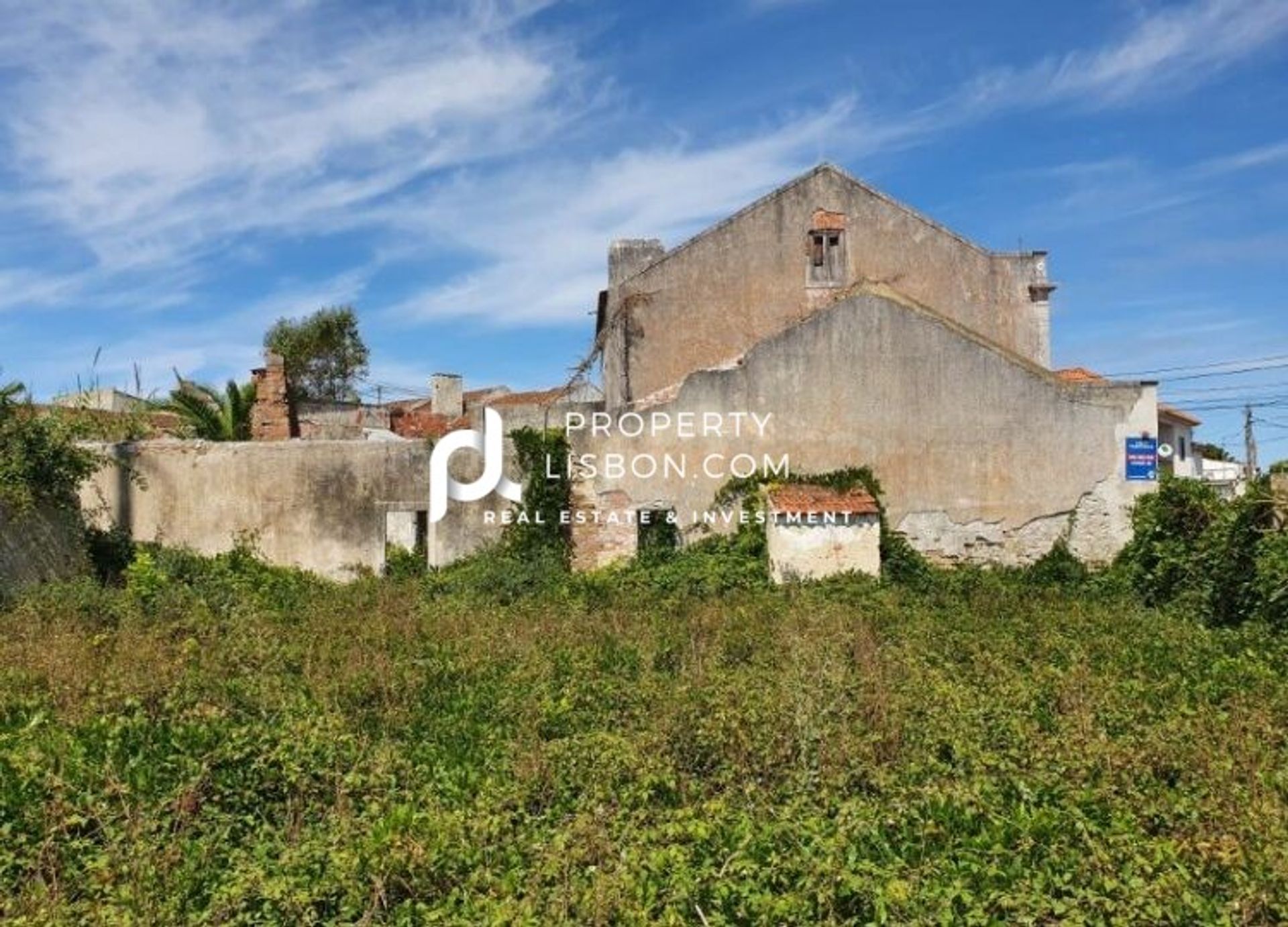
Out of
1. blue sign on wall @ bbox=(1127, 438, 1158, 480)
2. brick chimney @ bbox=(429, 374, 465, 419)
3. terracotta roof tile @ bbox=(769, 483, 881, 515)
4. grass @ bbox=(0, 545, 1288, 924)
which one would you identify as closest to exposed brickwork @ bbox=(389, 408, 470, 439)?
brick chimney @ bbox=(429, 374, 465, 419)

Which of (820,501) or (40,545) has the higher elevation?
(820,501)

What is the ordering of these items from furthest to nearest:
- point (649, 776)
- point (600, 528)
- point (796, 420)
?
1. point (600, 528)
2. point (796, 420)
3. point (649, 776)

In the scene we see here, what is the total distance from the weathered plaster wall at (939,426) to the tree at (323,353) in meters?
25.9

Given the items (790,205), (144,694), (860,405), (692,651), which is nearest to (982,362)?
(860,405)

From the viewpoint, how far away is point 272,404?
19.2m

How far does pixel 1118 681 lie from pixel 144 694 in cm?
729

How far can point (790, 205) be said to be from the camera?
738 inches

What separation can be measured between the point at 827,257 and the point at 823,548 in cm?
641

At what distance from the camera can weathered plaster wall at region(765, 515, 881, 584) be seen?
14.6 m

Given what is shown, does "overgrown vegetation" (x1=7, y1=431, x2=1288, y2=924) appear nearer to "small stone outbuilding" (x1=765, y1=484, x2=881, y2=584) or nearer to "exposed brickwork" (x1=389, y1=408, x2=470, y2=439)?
"small stone outbuilding" (x1=765, y1=484, x2=881, y2=584)

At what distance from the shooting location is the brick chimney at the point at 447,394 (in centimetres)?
3281

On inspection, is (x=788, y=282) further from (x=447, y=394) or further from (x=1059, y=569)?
(x=447, y=394)

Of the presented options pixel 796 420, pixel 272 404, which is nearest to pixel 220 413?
pixel 272 404

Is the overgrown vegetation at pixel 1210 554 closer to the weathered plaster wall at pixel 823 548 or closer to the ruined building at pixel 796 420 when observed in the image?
the ruined building at pixel 796 420
